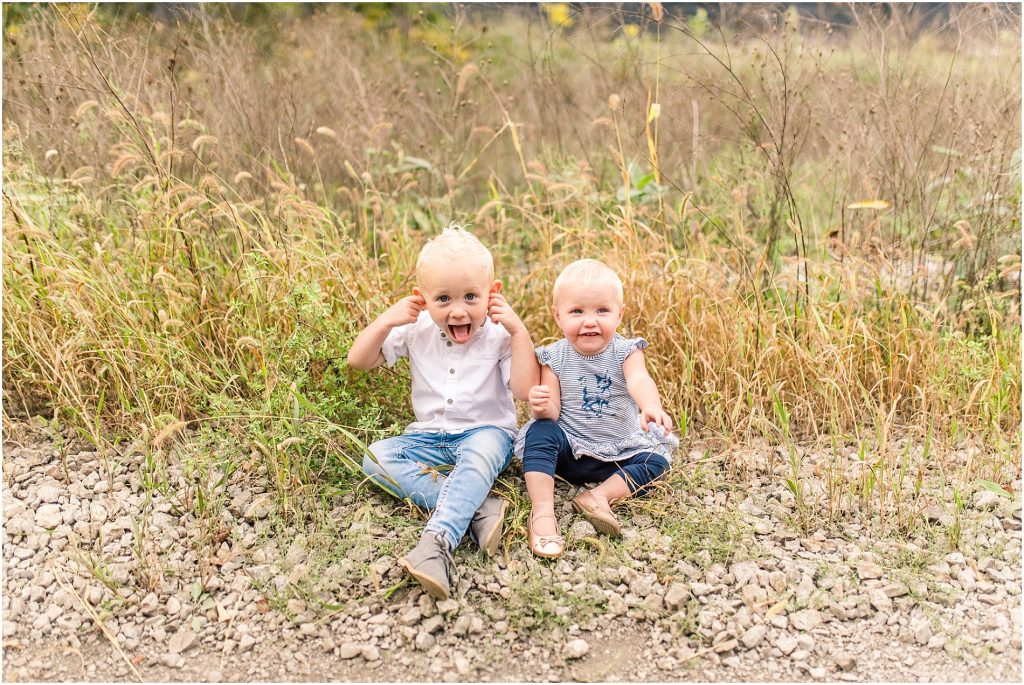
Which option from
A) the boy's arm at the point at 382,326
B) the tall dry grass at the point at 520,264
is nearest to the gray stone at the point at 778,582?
the tall dry grass at the point at 520,264

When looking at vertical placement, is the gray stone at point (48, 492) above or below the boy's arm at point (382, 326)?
below

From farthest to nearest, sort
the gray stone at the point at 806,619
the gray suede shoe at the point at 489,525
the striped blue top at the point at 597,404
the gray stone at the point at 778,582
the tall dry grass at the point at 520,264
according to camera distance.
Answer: the tall dry grass at the point at 520,264 → the striped blue top at the point at 597,404 → the gray suede shoe at the point at 489,525 → the gray stone at the point at 778,582 → the gray stone at the point at 806,619

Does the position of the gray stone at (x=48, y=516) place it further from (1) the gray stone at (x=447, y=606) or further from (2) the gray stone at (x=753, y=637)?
(2) the gray stone at (x=753, y=637)

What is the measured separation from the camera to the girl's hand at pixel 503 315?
2.86m

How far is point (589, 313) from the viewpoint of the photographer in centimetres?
287

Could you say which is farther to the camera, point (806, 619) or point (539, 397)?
point (539, 397)

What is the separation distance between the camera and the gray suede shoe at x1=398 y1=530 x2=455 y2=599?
240 centimetres

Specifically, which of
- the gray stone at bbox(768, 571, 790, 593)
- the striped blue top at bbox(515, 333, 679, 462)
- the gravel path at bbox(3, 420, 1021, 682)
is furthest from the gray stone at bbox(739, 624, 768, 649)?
the striped blue top at bbox(515, 333, 679, 462)

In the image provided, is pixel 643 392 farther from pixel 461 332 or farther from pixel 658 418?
pixel 461 332

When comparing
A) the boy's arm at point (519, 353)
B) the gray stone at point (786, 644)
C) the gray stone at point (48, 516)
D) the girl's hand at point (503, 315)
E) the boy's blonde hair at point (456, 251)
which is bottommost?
the gray stone at point (786, 644)

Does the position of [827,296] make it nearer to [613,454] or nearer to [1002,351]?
[1002,351]

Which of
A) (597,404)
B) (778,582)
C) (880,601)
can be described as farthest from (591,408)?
(880,601)

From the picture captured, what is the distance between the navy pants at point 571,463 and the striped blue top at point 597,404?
0.03 meters

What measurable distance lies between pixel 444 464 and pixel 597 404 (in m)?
0.56
